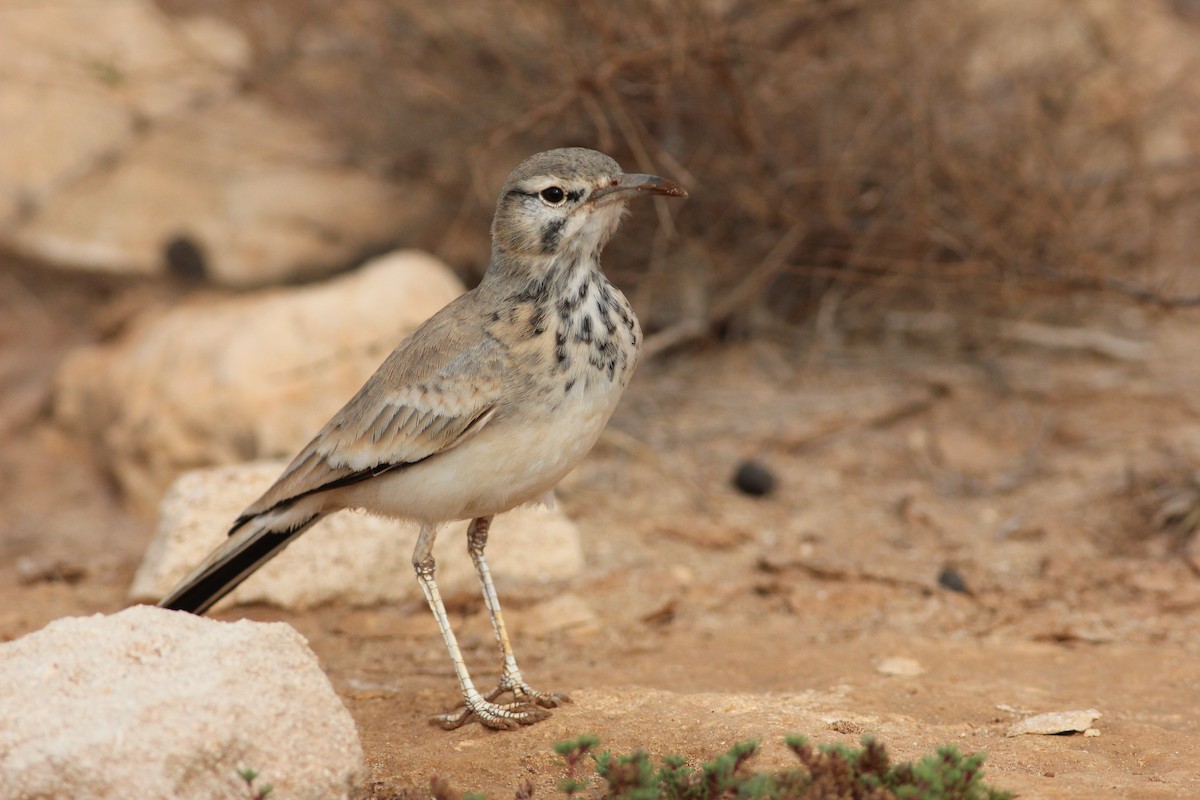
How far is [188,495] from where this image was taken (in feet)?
20.1

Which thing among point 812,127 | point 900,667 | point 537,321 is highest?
point 812,127

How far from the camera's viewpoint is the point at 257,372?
25.1 ft

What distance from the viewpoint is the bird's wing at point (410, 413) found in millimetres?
4449

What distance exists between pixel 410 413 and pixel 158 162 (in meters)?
→ 6.09

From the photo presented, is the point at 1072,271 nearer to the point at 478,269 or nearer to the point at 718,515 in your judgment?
the point at 718,515

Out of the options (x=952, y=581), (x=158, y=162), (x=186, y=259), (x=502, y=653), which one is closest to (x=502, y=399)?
(x=502, y=653)

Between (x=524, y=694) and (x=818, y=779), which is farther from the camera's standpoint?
(x=524, y=694)

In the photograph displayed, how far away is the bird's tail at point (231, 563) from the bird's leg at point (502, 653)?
68cm

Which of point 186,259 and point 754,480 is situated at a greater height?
point 186,259

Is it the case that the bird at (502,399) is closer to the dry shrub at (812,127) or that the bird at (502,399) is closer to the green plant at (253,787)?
the green plant at (253,787)

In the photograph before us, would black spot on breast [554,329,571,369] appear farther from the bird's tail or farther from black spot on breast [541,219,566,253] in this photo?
the bird's tail

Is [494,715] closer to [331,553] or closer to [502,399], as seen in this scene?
[502,399]

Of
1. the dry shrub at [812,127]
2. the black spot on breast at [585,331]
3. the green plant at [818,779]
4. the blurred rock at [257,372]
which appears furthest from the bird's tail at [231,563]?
the dry shrub at [812,127]

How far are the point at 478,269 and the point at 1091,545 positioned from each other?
15.6 ft
